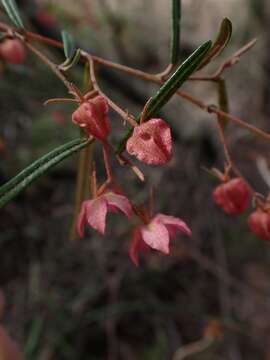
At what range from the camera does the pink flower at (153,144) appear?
0.69m

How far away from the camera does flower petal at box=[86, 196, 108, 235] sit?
756 mm

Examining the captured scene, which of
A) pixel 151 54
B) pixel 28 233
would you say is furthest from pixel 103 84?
pixel 151 54

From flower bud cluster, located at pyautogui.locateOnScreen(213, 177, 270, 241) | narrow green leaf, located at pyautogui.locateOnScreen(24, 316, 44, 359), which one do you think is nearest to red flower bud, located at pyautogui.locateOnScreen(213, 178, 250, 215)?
flower bud cluster, located at pyautogui.locateOnScreen(213, 177, 270, 241)

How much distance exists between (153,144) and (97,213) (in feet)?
0.46

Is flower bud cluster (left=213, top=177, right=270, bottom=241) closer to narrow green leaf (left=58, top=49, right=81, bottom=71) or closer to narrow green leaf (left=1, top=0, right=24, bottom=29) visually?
narrow green leaf (left=58, top=49, right=81, bottom=71)

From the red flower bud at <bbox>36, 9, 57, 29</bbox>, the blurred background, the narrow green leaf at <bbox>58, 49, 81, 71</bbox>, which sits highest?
the narrow green leaf at <bbox>58, 49, 81, 71</bbox>

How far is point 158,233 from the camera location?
82cm

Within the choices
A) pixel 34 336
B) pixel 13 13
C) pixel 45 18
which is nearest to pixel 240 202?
pixel 13 13

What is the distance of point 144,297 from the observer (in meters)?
2.35

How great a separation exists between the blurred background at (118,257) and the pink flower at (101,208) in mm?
1212

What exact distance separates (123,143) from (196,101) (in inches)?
6.0

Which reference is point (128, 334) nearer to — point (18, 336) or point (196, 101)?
point (18, 336)

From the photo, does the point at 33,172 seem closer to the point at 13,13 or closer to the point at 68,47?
the point at 68,47

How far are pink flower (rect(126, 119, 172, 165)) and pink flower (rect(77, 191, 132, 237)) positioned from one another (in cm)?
10
